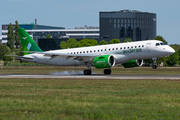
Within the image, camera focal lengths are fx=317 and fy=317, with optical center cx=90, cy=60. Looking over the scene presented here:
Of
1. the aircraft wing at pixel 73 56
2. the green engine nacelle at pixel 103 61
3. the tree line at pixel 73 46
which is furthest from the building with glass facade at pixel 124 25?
the green engine nacelle at pixel 103 61

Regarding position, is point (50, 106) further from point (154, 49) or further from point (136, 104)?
point (154, 49)

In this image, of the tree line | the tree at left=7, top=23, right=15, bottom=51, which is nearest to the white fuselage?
the tree line

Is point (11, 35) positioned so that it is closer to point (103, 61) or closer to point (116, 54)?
point (116, 54)

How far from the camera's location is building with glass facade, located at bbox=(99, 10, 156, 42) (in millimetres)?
179500

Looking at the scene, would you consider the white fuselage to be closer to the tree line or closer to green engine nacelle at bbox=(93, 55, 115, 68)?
green engine nacelle at bbox=(93, 55, 115, 68)

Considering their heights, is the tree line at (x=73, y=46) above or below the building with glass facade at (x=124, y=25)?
below

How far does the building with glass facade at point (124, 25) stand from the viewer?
17950 cm

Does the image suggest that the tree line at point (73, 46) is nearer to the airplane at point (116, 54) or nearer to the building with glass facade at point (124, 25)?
the building with glass facade at point (124, 25)

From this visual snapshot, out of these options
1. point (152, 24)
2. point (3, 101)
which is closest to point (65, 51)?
point (3, 101)

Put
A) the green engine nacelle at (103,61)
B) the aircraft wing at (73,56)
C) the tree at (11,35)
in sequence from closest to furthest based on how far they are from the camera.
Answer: the green engine nacelle at (103,61), the aircraft wing at (73,56), the tree at (11,35)

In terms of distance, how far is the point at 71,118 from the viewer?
12.7 metres

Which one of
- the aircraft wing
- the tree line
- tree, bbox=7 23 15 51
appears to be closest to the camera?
the aircraft wing

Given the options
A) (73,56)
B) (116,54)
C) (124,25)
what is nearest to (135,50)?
(116,54)

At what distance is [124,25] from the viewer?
181875 millimetres
